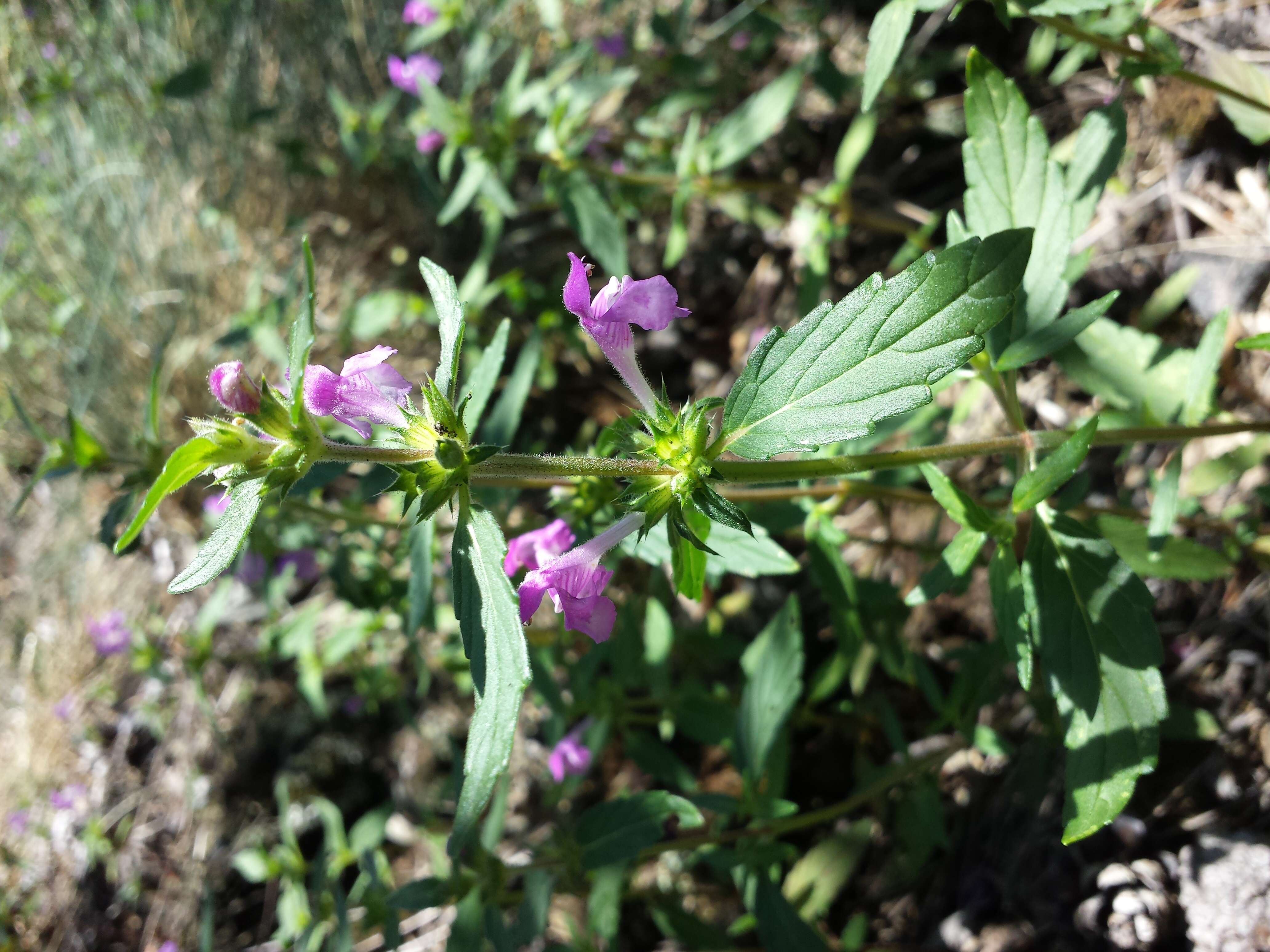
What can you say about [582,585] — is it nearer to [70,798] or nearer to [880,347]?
[880,347]

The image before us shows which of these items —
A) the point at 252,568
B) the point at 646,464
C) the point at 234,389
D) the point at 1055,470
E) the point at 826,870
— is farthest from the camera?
the point at 252,568

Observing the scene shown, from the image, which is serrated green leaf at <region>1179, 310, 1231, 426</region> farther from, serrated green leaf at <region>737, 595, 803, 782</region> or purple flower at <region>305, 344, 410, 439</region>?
purple flower at <region>305, 344, 410, 439</region>

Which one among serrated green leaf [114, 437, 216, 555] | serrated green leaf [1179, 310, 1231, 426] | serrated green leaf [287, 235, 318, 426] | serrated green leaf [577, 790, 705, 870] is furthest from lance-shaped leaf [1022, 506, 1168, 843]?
serrated green leaf [114, 437, 216, 555]

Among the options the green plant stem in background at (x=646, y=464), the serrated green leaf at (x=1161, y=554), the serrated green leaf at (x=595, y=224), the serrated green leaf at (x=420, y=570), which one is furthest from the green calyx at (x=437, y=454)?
the serrated green leaf at (x=595, y=224)

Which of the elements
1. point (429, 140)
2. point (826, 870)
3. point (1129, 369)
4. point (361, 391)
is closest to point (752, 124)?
point (429, 140)

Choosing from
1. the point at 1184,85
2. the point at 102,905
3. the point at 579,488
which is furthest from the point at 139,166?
the point at 1184,85

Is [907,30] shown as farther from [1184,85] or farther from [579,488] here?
[1184,85]
